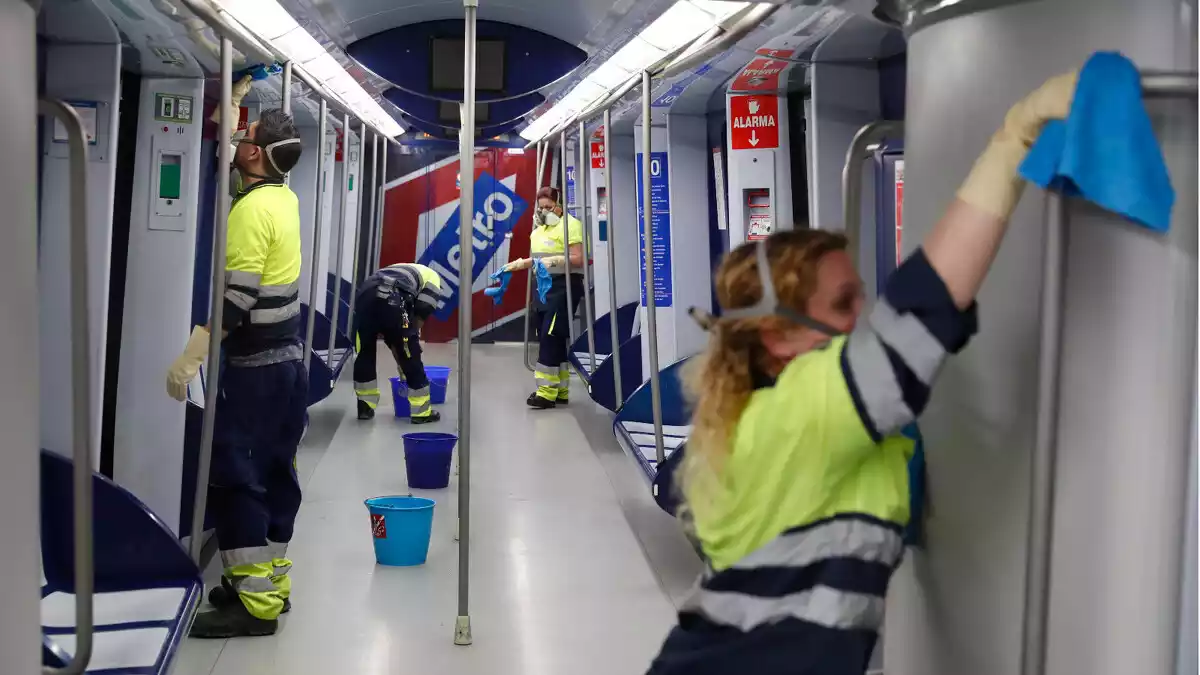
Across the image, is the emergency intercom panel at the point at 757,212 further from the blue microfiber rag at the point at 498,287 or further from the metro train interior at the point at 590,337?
the blue microfiber rag at the point at 498,287

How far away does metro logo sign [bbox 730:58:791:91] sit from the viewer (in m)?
4.21

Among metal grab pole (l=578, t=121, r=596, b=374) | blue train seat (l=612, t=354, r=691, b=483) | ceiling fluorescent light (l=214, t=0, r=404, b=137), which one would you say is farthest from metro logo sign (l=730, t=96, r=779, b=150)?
metal grab pole (l=578, t=121, r=596, b=374)

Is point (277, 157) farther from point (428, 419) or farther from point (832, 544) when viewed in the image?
point (428, 419)

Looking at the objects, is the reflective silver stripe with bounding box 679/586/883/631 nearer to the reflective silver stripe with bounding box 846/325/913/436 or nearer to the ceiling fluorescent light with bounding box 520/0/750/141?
the reflective silver stripe with bounding box 846/325/913/436

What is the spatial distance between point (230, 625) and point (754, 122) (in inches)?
109

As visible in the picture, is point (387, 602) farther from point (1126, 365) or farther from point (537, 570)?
point (1126, 365)

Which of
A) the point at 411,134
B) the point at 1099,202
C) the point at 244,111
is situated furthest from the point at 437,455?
the point at 411,134

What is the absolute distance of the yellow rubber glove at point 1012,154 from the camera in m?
1.44

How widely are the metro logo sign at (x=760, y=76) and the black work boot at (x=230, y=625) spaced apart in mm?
2573

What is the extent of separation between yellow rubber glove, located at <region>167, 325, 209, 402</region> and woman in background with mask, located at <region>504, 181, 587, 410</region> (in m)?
4.44

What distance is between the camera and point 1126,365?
150cm

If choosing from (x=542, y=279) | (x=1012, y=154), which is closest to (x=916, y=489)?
(x=1012, y=154)

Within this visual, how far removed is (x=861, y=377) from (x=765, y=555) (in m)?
0.33

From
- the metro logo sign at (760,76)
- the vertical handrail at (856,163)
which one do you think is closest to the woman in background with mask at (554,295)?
the metro logo sign at (760,76)
